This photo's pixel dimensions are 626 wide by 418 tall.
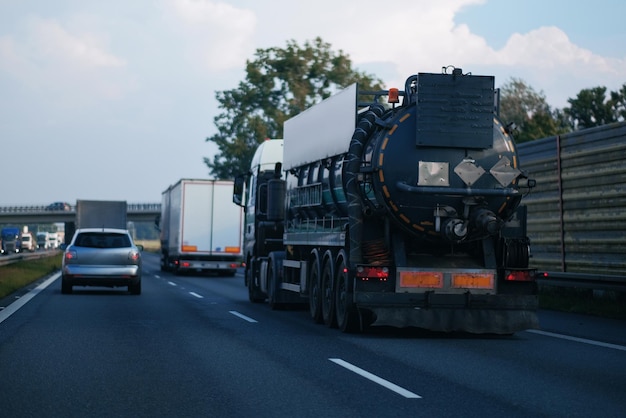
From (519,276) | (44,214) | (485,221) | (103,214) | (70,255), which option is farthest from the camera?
(44,214)

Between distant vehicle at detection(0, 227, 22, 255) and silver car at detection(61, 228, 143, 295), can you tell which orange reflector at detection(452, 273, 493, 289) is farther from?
distant vehicle at detection(0, 227, 22, 255)

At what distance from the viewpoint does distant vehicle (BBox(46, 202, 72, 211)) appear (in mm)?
122688

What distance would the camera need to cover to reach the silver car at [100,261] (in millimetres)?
24469

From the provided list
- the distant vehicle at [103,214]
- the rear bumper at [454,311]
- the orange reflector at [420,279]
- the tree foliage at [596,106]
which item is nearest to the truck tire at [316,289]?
the rear bumper at [454,311]

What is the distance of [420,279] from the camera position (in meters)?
14.2

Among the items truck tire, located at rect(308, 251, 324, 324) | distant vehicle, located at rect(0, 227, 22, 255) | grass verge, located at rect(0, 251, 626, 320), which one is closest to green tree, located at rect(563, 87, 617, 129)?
distant vehicle, located at rect(0, 227, 22, 255)

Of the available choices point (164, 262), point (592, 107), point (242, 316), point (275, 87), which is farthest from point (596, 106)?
point (242, 316)

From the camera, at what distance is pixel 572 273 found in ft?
66.3

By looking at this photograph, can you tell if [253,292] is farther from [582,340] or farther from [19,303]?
[582,340]

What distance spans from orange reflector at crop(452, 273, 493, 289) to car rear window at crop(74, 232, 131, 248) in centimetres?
1258

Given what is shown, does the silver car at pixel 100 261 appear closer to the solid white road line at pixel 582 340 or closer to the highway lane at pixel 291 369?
the highway lane at pixel 291 369

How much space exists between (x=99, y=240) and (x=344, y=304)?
1161 centimetres

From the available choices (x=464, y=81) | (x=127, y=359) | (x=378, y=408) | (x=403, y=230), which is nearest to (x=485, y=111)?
(x=464, y=81)

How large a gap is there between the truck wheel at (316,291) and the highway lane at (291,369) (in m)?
0.28
